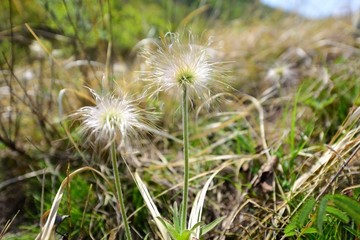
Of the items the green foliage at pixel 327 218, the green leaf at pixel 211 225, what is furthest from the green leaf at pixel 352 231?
the green leaf at pixel 211 225

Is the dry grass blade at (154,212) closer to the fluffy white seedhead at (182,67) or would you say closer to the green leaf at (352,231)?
the fluffy white seedhead at (182,67)

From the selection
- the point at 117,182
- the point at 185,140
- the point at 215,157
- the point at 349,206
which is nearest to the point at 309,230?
the point at 349,206

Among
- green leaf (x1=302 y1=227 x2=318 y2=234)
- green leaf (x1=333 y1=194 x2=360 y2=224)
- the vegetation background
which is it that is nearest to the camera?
green leaf (x1=333 y1=194 x2=360 y2=224)

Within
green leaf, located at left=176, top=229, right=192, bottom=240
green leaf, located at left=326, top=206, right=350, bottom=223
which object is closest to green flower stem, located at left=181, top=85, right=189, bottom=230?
green leaf, located at left=176, top=229, right=192, bottom=240

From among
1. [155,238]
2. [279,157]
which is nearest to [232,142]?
[279,157]

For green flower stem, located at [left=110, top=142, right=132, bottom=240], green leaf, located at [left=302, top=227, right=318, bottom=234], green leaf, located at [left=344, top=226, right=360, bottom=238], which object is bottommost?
green leaf, located at [left=344, top=226, right=360, bottom=238]

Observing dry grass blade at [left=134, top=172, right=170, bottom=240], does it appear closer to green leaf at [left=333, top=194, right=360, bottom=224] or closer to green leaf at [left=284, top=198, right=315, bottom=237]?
green leaf at [left=284, top=198, right=315, bottom=237]

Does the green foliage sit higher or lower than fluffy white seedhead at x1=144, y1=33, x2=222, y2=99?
lower
